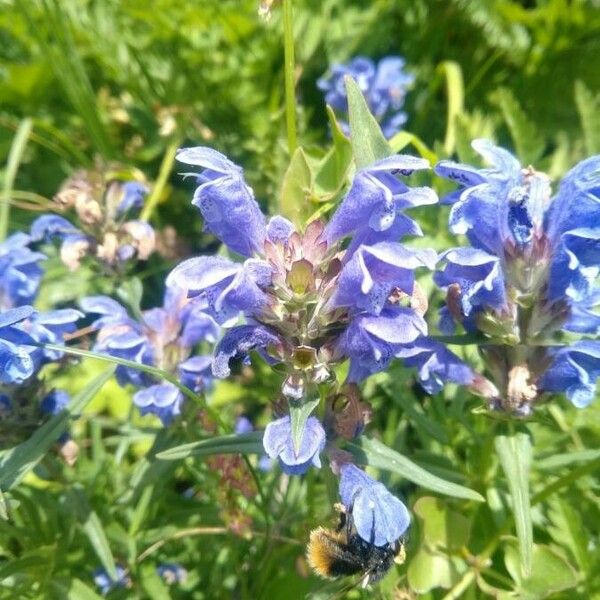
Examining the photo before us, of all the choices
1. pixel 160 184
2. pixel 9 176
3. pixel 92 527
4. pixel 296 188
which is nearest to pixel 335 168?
pixel 296 188

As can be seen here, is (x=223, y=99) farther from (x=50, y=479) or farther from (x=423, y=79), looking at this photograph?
(x=50, y=479)

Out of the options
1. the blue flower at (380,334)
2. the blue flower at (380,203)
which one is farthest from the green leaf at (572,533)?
the blue flower at (380,203)

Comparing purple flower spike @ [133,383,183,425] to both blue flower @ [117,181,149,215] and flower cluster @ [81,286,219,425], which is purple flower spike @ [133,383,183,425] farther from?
blue flower @ [117,181,149,215]

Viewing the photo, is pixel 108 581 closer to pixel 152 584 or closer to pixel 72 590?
pixel 152 584

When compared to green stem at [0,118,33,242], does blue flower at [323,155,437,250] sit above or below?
above

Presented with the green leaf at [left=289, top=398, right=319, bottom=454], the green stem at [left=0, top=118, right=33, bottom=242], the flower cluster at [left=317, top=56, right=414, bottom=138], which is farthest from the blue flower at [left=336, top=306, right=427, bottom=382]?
the flower cluster at [left=317, top=56, right=414, bottom=138]
